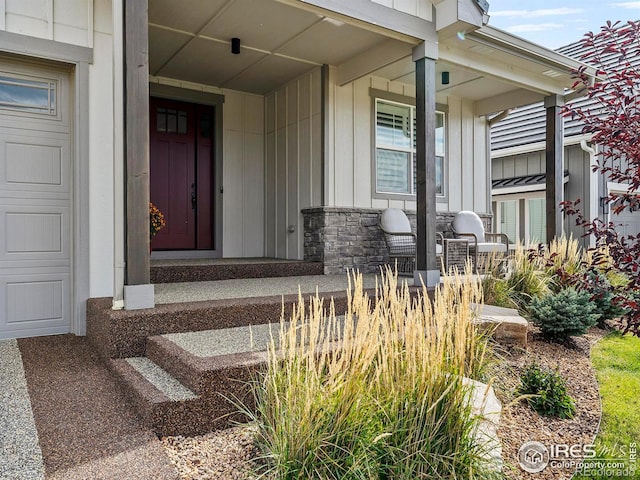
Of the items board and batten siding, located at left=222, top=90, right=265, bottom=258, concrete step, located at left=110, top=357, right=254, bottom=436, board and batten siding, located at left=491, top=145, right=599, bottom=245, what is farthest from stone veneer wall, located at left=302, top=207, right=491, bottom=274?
board and batten siding, located at left=491, top=145, right=599, bottom=245

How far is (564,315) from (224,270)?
3280mm

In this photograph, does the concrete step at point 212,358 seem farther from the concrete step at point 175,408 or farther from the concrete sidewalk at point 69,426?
the concrete sidewalk at point 69,426

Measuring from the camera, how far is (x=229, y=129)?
6.34 m

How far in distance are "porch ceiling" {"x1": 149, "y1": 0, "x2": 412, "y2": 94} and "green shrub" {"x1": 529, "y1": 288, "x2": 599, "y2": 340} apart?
2.84 m

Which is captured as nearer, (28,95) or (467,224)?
(28,95)

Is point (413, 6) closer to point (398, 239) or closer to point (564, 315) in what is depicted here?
point (398, 239)

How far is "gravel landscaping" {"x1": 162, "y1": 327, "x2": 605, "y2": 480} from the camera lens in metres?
1.95

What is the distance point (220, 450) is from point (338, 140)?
4363 mm

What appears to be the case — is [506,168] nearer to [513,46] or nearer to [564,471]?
[513,46]

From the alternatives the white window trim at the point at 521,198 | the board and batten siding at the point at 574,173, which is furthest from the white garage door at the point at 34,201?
the white window trim at the point at 521,198

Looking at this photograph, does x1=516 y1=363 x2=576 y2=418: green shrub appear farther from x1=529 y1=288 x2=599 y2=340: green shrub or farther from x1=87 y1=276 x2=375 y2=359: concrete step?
x1=87 y1=276 x2=375 y2=359: concrete step

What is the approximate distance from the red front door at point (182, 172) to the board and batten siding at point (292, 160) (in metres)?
0.84

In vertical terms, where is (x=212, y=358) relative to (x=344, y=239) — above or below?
below

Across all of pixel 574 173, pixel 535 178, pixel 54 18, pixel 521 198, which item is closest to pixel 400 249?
pixel 54 18
